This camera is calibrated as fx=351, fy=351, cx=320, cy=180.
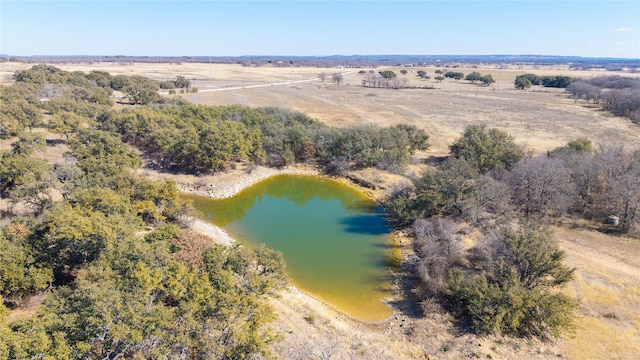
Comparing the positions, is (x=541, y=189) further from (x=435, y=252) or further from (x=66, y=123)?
(x=66, y=123)

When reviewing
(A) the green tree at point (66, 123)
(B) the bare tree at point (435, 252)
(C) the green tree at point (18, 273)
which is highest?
(A) the green tree at point (66, 123)

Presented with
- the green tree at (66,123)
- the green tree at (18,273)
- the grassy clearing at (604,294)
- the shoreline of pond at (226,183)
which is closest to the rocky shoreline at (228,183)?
the shoreline of pond at (226,183)

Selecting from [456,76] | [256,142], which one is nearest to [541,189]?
[256,142]

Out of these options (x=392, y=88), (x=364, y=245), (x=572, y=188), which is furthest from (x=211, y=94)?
(x=572, y=188)

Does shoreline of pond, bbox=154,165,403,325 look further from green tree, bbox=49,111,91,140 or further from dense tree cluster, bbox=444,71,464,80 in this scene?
dense tree cluster, bbox=444,71,464,80

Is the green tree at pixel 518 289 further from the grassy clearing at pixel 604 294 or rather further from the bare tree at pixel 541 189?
the bare tree at pixel 541 189

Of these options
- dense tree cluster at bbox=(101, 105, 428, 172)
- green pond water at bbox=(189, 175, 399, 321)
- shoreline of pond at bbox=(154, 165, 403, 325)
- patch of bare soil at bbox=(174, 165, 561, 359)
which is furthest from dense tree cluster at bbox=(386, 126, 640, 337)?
dense tree cluster at bbox=(101, 105, 428, 172)
